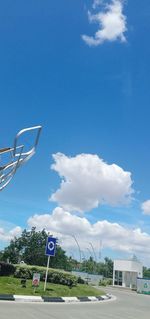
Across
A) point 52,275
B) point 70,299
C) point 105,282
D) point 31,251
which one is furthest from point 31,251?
point 70,299

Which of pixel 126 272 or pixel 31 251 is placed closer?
pixel 126 272

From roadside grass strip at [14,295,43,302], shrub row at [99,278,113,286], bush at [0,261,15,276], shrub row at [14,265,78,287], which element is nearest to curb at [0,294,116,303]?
roadside grass strip at [14,295,43,302]

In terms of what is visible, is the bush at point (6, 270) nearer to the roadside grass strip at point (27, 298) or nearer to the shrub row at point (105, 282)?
the roadside grass strip at point (27, 298)

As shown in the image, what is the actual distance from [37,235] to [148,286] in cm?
5144

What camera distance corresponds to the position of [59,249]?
10888 centimetres

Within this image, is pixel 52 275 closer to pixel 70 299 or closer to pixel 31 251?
pixel 70 299

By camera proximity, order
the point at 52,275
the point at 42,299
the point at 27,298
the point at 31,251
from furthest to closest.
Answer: the point at 31,251 < the point at 52,275 < the point at 42,299 < the point at 27,298

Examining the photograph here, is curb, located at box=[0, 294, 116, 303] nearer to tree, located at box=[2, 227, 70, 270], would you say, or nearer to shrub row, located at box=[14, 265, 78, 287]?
shrub row, located at box=[14, 265, 78, 287]

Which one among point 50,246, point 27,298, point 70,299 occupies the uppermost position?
point 50,246

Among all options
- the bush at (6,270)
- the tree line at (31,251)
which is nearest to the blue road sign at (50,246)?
the bush at (6,270)

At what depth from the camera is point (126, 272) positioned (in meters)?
75.6

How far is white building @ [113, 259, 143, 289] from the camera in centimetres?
7444

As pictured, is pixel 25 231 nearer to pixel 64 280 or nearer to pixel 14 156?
pixel 64 280

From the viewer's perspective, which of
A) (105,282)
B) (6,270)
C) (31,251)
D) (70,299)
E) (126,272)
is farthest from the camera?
(31,251)
